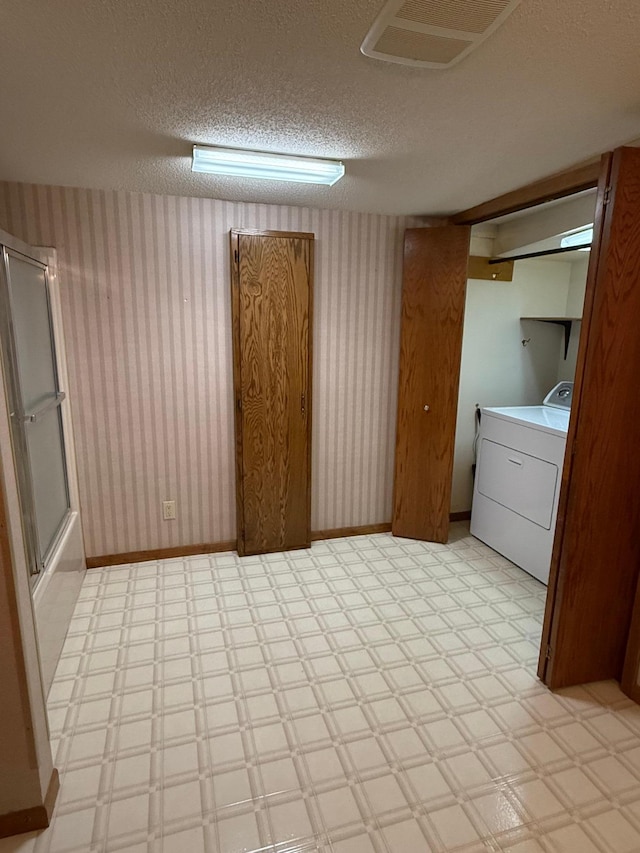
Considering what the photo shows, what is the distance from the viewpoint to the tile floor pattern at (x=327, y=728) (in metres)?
1.42

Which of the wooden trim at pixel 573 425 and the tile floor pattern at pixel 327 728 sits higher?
the wooden trim at pixel 573 425

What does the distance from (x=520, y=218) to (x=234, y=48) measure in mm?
2442

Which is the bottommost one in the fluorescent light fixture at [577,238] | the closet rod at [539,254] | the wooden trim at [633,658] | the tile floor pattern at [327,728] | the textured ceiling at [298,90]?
the tile floor pattern at [327,728]

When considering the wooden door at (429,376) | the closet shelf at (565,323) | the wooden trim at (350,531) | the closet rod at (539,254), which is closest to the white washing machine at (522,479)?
the wooden door at (429,376)

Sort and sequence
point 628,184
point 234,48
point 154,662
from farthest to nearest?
point 154,662 → point 628,184 → point 234,48

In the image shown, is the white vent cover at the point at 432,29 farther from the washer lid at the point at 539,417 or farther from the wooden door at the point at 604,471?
the washer lid at the point at 539,417

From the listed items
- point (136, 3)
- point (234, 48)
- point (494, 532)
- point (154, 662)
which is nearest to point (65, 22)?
point (136, 3)

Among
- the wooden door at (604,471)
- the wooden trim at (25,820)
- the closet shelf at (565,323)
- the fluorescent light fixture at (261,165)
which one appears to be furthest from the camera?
the closet shelf at (565,323)

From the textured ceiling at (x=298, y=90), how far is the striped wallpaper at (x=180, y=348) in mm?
380

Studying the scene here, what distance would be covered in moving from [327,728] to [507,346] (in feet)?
9.52

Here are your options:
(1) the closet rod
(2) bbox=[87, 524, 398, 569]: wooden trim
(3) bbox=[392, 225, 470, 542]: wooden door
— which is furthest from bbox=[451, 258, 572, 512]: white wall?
(2) bbox=[87, 524, 398, 569]: wooden trim

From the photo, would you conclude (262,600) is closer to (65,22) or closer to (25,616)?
(25,616)

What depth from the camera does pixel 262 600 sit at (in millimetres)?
2619

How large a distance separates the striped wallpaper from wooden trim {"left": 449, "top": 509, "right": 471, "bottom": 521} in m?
0.90
